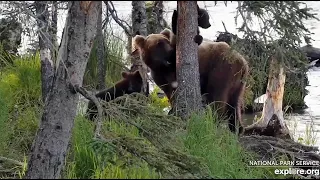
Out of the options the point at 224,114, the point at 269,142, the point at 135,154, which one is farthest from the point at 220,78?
the point at 135,154

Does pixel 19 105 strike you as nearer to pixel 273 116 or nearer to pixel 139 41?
pixel 139 41

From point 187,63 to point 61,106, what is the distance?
2.51m

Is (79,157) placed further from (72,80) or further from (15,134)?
(15,134)

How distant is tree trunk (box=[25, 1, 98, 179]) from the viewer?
4.40 m

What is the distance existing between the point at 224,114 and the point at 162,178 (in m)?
3.69

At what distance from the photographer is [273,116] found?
8.29m

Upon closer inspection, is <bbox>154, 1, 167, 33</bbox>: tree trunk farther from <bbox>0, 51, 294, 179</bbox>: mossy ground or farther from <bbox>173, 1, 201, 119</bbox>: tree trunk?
<bbox>173, 1, 201, 119</bbox>: tree trunk

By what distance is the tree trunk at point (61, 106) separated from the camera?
440 cm

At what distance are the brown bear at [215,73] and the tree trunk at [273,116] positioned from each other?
514 millimetres

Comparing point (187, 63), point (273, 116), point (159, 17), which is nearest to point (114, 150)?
point (187, 63)

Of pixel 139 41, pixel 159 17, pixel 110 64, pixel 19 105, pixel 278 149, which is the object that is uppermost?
pixel 159 17

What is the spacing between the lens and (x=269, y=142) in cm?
653

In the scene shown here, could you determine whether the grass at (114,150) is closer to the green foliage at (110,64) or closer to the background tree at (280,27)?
the background tree at (280,27)

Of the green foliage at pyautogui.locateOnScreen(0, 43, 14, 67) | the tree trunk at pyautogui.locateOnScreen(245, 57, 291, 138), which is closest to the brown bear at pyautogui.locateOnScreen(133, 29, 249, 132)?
the tree trunk at pyautogui.locateOnScreen(245, 57, 291, 138)
